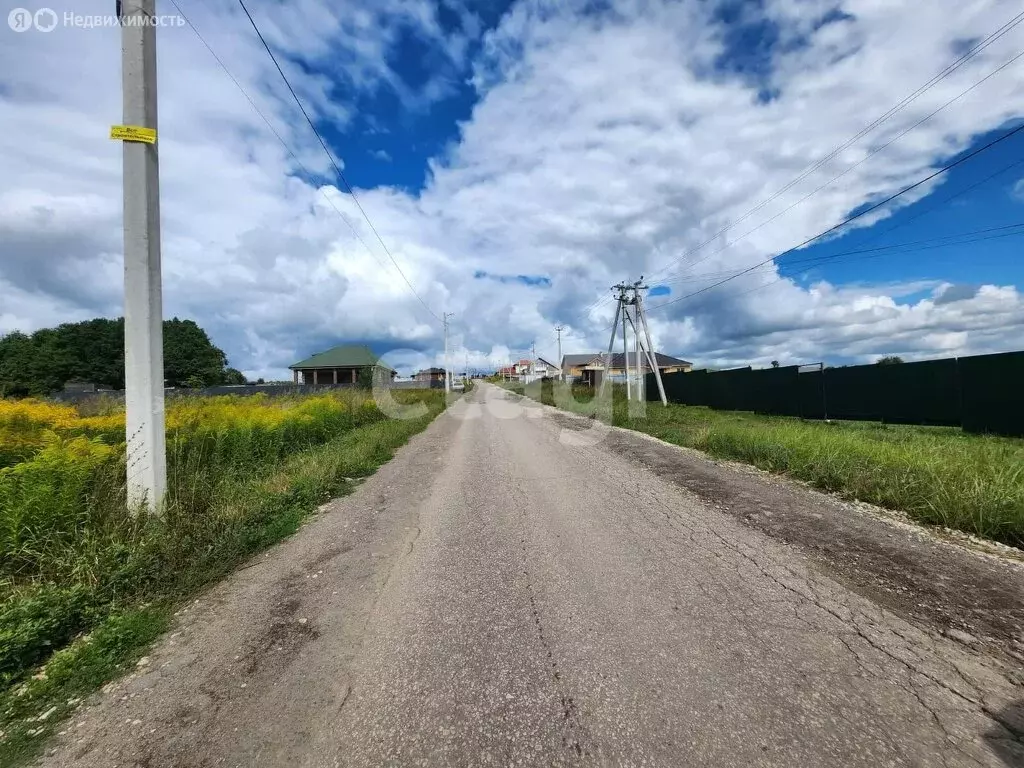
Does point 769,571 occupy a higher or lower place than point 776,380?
lower

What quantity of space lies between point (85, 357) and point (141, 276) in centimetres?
6901

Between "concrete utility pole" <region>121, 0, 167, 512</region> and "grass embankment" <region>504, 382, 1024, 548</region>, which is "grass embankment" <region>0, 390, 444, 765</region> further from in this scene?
"grass embankment" <region>504, 382, 1024, 548</region>

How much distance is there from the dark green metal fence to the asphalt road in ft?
29.2

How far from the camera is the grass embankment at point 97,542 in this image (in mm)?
2727

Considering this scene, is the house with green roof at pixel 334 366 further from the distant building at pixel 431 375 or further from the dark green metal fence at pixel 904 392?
the dark green metal fence at pixel 904 392

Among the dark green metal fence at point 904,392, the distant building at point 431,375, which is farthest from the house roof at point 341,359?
the dark green metal fence at point 904,392

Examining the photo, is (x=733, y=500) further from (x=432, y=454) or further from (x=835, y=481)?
(x=432, y=454)

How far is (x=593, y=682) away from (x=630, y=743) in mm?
442

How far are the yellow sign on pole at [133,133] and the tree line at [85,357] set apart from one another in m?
51.5

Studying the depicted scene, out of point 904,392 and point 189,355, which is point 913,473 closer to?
point 904,392

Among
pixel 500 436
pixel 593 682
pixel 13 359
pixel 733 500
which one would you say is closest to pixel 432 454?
pixel 500 436

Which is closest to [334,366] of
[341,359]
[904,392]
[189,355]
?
[341,359]

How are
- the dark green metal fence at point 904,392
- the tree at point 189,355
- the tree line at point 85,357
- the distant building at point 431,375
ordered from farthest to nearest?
the distant building at point 431,375 → the tree at point 189,355 → the tree line at point 85,357 → the dark green metal fence at point 904,392

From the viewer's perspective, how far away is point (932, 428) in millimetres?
12828
